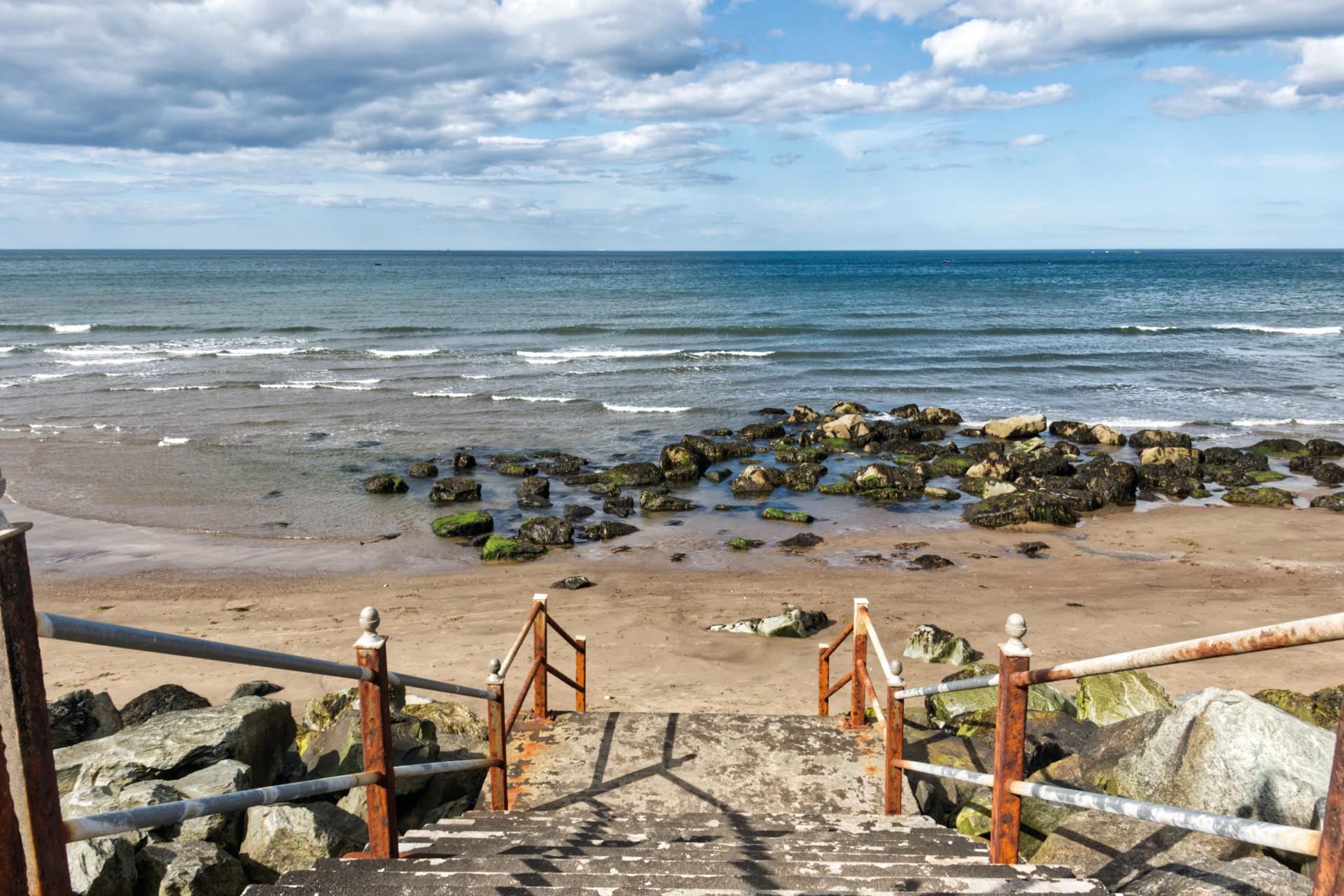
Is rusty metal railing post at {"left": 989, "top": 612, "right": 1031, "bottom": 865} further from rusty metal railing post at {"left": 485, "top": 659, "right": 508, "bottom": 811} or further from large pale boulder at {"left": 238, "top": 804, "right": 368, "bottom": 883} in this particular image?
large pale boulder at {"left": 238, "top": 804, "right": 368, "bottom": 883}

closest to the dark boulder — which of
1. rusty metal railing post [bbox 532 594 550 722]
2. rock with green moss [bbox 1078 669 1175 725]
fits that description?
rusty metal railing post [bbox 532 594 550 722]

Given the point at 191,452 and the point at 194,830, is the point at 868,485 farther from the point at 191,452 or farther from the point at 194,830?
the point at 191,452

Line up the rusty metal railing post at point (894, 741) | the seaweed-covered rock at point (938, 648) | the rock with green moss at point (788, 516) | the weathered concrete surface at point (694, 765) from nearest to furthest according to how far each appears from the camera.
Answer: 1. the rusty metal railing post at point (894, 741)
2. the weathered concrete surface at point (694, 765)
3. the seaweed-covered rock at point (938, 648)
4. the rock with green moss at point (788, 516)

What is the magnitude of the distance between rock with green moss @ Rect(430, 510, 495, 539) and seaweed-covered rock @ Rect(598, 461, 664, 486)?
4002mm

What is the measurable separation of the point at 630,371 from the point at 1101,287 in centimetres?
6576

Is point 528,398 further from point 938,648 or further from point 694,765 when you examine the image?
point 694,765

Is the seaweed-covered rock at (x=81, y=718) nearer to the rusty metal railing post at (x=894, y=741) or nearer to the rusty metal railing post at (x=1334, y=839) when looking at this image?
the rusty metal railing post at (x=894, y=741)

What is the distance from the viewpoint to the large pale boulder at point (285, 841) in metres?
5.26

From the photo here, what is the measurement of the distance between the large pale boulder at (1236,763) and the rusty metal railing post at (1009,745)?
1.99m

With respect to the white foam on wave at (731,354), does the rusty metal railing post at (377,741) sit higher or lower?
lower

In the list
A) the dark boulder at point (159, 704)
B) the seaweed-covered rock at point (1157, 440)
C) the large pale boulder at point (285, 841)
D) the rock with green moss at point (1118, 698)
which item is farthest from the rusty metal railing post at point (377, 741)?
the seaweed-covered rock at point (1157, 440)

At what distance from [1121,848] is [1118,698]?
4083 mm

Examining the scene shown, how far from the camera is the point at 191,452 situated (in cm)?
2234

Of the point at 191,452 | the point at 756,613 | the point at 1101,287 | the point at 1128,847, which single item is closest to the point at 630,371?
the point at 191,452
